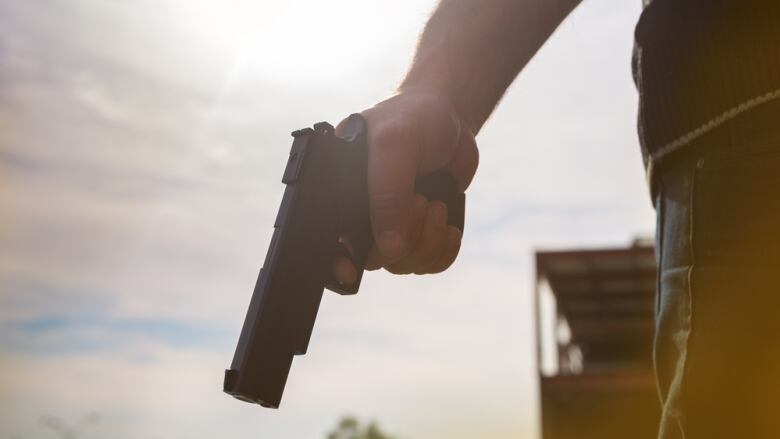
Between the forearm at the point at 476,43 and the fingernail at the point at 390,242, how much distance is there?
322 mm

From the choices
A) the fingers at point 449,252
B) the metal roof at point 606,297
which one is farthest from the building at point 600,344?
the fingers at point 449,252

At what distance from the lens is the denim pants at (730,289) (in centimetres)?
106

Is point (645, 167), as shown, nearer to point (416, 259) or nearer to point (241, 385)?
point (416, 259)

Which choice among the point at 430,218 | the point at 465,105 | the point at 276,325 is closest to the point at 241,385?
the point at 276,325

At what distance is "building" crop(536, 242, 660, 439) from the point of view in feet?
30.5

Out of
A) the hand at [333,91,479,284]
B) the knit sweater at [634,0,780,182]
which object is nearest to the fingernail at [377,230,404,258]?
the hand at [333,91,479,284]

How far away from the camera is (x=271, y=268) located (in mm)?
1479

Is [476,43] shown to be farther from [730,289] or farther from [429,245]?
[730,289]

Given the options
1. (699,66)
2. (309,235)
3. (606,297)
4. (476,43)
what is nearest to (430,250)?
(309,235)

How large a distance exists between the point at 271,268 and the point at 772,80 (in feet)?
3.04

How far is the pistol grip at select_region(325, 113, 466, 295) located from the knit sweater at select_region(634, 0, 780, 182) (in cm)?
45

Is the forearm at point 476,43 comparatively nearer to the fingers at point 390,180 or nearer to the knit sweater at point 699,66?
the fingers at point 390,180

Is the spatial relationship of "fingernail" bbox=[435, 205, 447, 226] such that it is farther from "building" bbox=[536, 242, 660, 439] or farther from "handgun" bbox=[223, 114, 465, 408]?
"building" bbox=[536, 242, 660, 439]

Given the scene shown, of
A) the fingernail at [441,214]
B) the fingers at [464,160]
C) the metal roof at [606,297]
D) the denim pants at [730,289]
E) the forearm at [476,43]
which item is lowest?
the denim pants at [730,289]
